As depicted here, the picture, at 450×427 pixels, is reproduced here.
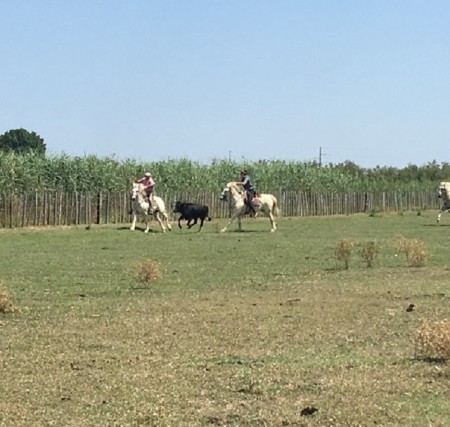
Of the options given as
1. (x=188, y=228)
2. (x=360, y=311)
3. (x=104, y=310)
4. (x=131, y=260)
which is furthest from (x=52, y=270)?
(x=188, y=228)

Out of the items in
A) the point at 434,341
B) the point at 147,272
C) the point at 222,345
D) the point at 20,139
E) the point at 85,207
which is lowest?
the point at 222,345

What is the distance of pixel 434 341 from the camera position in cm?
955

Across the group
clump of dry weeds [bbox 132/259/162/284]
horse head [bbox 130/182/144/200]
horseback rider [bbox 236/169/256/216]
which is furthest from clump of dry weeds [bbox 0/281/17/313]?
horseback rider [bbox 236/169/256/216]

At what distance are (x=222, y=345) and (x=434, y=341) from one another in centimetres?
254

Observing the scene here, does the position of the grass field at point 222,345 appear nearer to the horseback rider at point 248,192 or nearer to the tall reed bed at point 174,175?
the horseback rider at point 248,192

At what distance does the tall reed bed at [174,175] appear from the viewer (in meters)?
45.8

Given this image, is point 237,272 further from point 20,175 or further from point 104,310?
point 20,175

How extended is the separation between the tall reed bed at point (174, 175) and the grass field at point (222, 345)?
932 inches

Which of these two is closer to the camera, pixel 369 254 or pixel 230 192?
pixel 369 254

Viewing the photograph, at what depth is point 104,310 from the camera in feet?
46.0

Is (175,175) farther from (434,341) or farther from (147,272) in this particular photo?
(434,341)

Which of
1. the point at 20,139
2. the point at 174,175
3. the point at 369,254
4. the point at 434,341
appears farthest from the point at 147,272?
the point at 20,139

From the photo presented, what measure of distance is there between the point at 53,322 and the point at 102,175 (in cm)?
3754

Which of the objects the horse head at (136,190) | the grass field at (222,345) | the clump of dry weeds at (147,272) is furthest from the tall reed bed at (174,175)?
the clump of dry weeds at (147,272)
